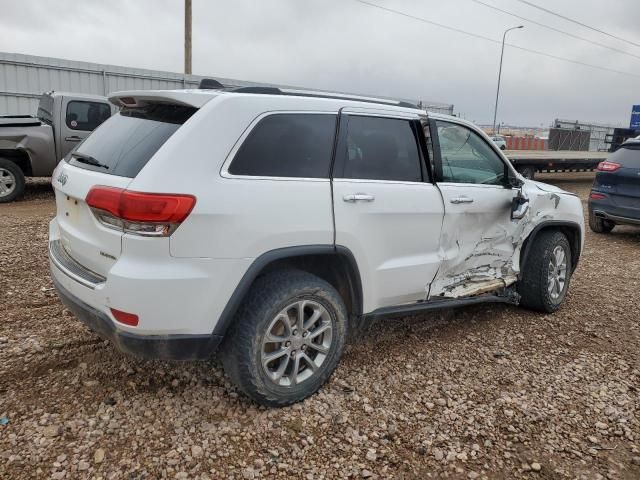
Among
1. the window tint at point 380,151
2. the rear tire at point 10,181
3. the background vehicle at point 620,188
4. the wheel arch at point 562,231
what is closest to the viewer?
the window tint at point 380,151

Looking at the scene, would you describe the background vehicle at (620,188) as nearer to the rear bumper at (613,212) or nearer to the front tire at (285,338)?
the rear bumper at (613,212)

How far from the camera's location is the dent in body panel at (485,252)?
3.76m

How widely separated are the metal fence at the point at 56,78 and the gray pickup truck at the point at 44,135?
5.30 meters

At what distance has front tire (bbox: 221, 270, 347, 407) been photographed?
277 centimetres

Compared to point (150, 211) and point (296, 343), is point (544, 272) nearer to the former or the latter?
point (296, 343)

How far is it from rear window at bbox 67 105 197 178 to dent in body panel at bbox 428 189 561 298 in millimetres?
1974

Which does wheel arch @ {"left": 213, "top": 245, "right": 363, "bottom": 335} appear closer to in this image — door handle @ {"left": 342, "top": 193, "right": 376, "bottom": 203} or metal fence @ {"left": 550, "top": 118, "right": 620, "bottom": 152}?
door handle @ {"left": 342, "top": 193, "right": 376, "bottom": 203}

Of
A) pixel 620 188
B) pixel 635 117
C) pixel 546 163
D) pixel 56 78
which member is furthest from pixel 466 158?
pixel 635 117

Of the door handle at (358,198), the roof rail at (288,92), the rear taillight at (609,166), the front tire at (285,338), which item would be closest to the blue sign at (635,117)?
the rear taillight at (609,166)

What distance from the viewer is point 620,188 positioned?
26.5 ft

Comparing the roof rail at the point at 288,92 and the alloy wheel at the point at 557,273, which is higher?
the roof rail at the point at 288,92

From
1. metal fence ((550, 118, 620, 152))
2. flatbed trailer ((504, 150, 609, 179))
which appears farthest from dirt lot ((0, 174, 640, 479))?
metal fence ((550, 118, 620, 152))

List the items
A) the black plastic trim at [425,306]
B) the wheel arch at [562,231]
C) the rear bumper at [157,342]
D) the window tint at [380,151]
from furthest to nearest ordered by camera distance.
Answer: the wheel arch at [562,231] < the black plastic trim at [425,306] < the window tint at [380,151] < the rear bumper at [157,342]

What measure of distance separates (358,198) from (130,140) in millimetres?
1310
